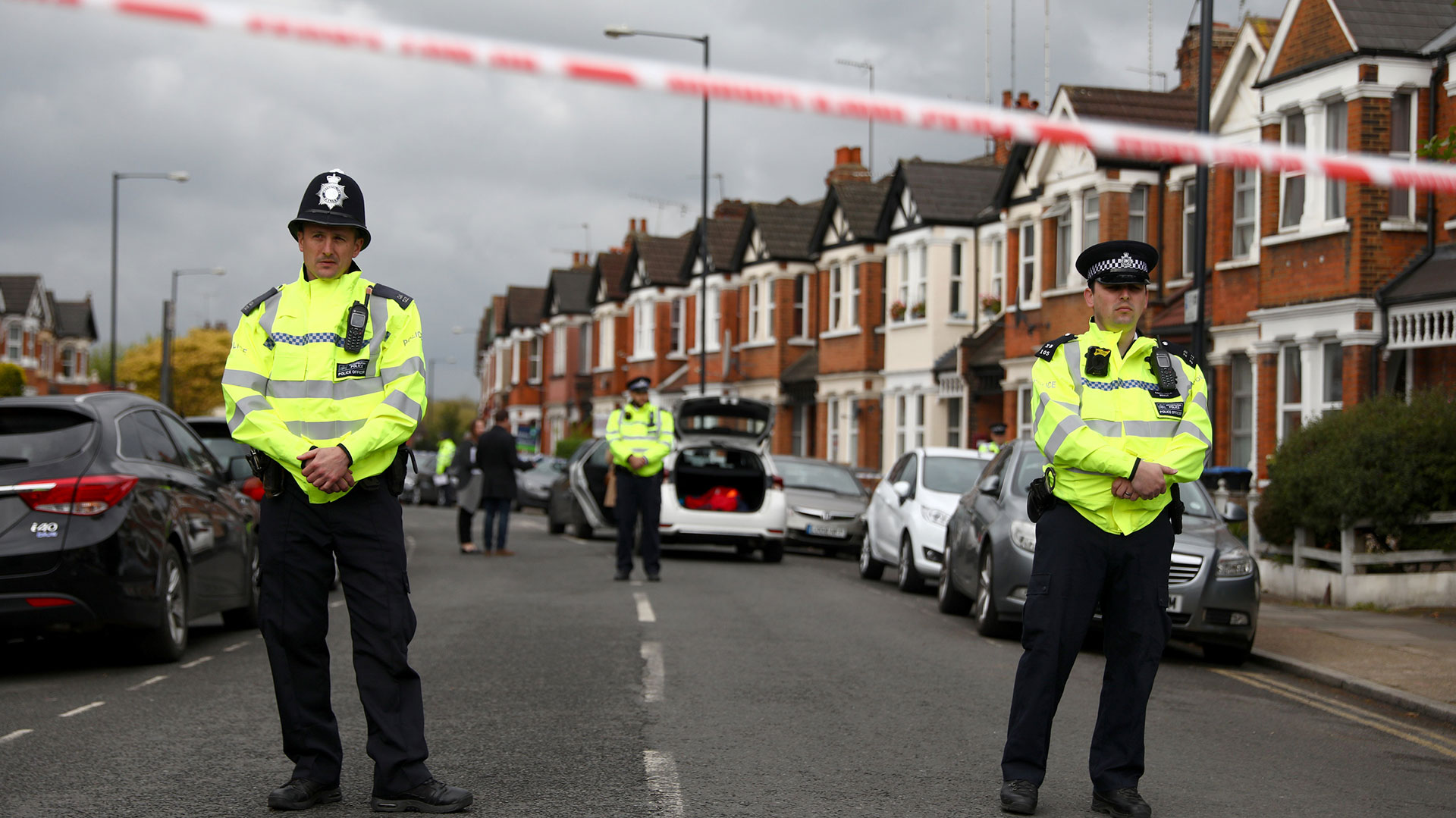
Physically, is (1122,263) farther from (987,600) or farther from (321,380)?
(987,600)

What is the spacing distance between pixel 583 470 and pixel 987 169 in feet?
59.2

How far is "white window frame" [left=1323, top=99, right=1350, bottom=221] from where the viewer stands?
20.5 m

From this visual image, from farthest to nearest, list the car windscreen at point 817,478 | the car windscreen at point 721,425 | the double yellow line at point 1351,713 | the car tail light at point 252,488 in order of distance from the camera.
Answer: the car windscreen at point 817,478, the car windscreen at point 721,425, the car tail light at point 252,488, the double yellow line at point 1351,713

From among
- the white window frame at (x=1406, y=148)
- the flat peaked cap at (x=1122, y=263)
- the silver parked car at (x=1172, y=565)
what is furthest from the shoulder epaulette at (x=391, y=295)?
the white window frame at (x=1406, y=148)

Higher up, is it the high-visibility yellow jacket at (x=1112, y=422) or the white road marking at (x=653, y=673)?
the high-visibility yellow jacket at (x=1112, y=422)

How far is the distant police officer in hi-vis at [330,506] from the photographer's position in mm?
5211

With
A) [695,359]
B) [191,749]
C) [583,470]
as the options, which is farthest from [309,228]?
[695,359]

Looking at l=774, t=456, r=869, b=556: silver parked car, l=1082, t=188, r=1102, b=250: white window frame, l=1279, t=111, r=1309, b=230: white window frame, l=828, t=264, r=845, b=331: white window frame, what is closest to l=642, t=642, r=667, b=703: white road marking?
l=774, t=456, r=869, b=556: silver parked car

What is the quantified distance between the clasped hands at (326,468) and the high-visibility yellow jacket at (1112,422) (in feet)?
8.21

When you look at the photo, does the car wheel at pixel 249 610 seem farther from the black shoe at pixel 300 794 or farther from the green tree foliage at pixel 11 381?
the green tree foliage at pixel 11 381

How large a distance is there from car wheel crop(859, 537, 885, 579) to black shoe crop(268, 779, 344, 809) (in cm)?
1233

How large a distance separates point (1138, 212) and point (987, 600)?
1719 cm

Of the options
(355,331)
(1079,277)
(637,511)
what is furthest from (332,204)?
(1079,277)

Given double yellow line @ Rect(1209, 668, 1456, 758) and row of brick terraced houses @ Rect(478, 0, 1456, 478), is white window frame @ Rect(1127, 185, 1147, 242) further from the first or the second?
double yellow line @ Rect(1209, 668, 1456, 758)
